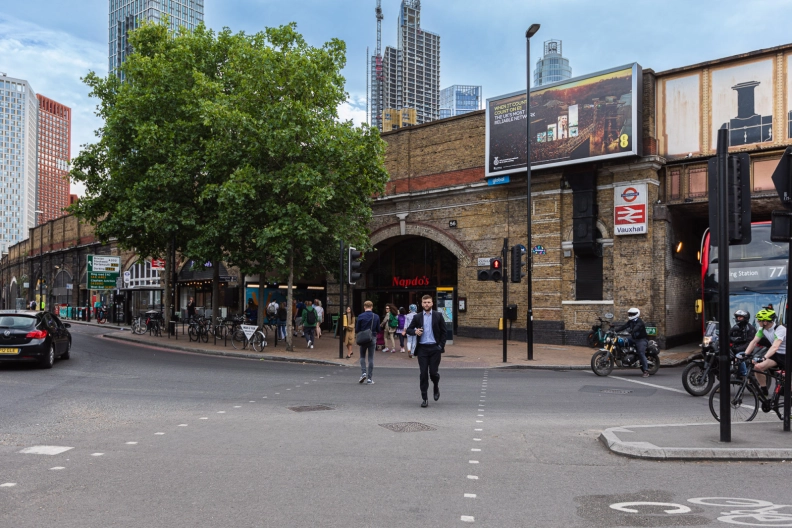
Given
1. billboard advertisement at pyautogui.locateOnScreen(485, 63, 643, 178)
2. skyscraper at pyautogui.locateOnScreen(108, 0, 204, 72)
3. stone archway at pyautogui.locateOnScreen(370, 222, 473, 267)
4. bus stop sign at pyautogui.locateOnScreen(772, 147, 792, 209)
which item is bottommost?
bus stop sign at pyautogui.locateOnScreen(772, 147, 792, 209)

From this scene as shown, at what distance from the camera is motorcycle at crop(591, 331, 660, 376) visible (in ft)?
52.0

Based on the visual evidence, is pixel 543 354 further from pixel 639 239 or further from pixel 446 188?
pixel 446 188

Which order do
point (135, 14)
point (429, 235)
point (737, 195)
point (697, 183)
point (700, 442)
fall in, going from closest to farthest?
point (700, 442) → point (737, 195) → point (697, 183) → point (429, 235) → point (135, 14)

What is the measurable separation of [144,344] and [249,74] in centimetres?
1189

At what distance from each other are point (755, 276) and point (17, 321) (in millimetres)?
17743

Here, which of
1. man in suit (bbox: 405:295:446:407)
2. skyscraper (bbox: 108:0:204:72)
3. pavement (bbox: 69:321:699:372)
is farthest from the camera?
skyscraper (bbox: 108:0:204:72)

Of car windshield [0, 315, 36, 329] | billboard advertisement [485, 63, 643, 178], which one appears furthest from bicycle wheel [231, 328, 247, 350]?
billboard advertisement [485, 63, 643, 178]

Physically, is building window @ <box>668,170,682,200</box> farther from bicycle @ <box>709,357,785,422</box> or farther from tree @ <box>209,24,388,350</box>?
bicycle @ <box>709,357,785,422</box>

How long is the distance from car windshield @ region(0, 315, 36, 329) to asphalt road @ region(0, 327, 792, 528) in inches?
113

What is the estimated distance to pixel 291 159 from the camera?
2227cm

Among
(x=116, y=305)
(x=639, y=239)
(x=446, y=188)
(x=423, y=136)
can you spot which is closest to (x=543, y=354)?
(x=639, y=239)

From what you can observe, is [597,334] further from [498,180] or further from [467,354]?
[498,180]

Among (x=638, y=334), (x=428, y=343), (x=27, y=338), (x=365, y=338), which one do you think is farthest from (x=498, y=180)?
(x=27, y=338)

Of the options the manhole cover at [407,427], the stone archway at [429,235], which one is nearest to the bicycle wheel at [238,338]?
the stone archway at [429,235]
